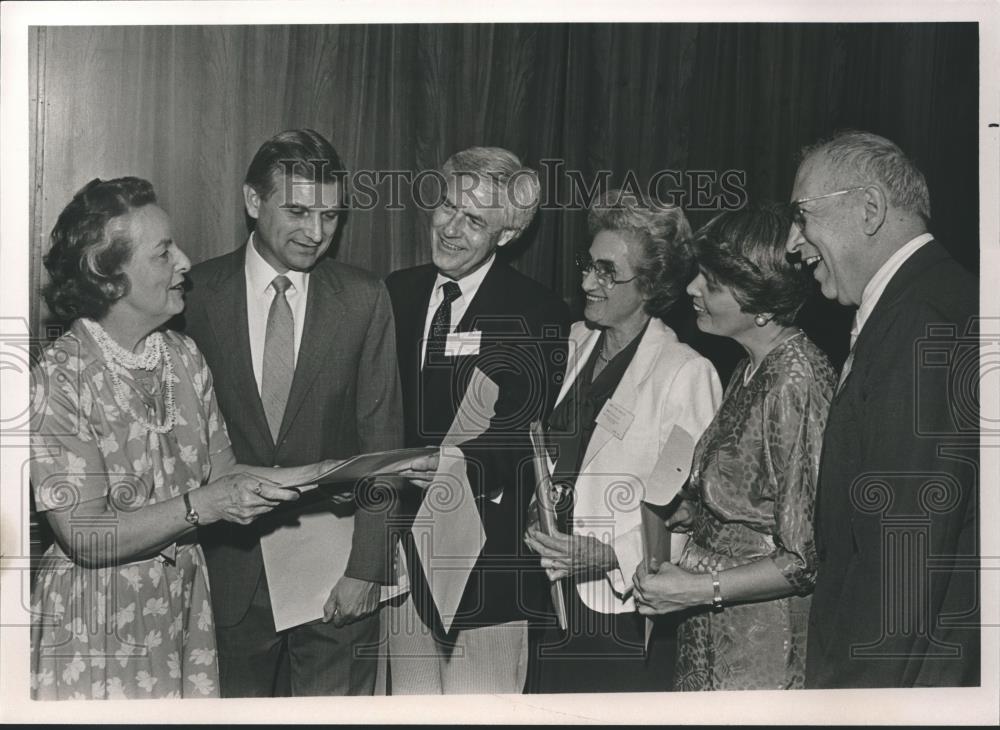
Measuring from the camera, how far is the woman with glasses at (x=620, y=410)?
10.8 ft

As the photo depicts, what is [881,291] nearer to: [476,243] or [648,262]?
[648,262]

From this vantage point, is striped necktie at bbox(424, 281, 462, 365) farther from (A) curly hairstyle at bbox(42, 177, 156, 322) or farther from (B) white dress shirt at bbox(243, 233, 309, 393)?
(A) curly hairstyle at bbox(42, 177, 156, 322)

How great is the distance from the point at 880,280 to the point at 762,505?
79 cm

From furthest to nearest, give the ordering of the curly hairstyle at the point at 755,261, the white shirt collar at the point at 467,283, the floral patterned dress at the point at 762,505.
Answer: the white shirt collar at the point at 467,283, the curly hairstyle at the point at 755,261, the floral patterned dress at the point at 762,505

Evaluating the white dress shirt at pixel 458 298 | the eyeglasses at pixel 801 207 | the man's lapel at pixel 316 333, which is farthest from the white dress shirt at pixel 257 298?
the eyeglasses at pixel 801 207

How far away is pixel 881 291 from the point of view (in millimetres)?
3287

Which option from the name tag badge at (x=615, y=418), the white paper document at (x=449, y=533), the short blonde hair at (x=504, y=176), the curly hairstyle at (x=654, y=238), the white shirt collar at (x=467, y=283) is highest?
the short blonde hair at (x=504, y=176)

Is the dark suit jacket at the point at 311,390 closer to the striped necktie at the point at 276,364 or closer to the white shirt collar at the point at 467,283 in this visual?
the striped necktie at the point at 276,364

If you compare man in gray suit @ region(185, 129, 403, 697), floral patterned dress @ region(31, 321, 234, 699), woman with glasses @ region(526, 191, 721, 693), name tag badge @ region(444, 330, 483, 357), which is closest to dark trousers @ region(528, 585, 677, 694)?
woman with glasses @ region(526, 191, 721, 693)

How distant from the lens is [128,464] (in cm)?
320

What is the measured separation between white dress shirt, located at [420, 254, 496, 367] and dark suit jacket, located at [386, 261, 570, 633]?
13 millimetres

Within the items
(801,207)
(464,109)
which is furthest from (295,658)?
(801,207)

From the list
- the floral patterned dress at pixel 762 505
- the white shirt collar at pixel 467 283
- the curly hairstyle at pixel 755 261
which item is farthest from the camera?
the white shirt collar at pixel 467 283

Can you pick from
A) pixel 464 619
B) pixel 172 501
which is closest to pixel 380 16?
pixel 172 501
